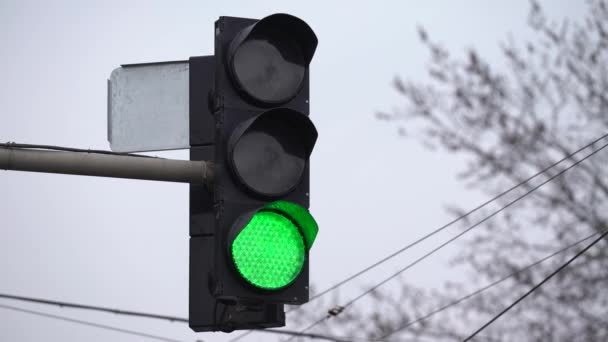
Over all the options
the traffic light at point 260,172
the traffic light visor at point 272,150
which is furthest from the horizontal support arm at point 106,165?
the traffic light visor at point 272,150

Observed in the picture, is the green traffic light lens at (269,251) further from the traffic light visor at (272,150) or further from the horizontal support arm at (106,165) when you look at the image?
the horizontal support arm at (106,165)

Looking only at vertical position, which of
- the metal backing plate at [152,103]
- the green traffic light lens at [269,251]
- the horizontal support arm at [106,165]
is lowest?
the green traffic light lens at [269,251]

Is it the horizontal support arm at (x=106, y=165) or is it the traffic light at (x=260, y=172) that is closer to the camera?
the traffic light at (x=260, y=172)

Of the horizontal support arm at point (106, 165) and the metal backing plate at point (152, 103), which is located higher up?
the metal backing plate at point (152, 103)

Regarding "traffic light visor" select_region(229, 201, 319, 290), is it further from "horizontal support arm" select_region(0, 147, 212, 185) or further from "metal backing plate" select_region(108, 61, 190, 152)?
"metal backing plate" select_region(108, 61, 190, 152)

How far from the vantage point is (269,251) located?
364 centimetres

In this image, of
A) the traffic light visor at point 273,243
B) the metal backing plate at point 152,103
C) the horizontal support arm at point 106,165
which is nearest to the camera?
the traffic light visor at point 273,243

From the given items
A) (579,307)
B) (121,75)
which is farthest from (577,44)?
(121,75)

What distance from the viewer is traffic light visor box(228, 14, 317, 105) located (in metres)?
3.65

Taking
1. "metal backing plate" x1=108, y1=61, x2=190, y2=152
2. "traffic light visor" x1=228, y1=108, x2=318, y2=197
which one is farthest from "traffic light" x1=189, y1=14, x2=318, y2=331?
"metal backing plate" x1=108, y1=61, x2=190, y2=152

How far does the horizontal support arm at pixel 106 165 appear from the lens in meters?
3.67

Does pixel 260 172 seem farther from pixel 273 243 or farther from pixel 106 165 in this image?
pixel 106 165

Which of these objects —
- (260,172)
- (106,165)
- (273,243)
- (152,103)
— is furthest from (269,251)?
(152,103)

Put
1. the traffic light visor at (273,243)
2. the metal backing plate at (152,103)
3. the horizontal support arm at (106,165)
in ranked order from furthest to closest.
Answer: the metal backing plate at (152,103) < the horizontal support arm at (106,165) < the traffic light visor at (273,243)
